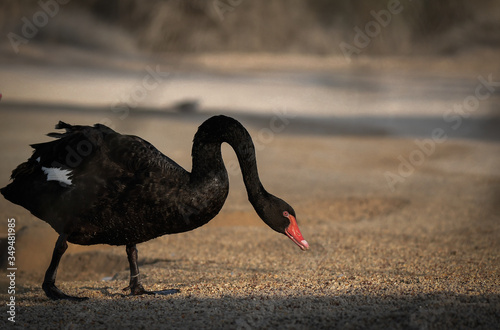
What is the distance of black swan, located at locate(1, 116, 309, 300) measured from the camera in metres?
4.92

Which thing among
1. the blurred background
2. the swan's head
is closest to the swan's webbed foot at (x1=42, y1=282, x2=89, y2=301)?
the swan's head

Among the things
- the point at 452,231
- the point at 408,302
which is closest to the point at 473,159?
the point at 452,231

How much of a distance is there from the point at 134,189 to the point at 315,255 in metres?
2.75

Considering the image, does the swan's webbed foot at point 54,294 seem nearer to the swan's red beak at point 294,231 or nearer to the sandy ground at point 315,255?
the sandy ground at point 315,255

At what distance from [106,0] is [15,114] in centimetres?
1811

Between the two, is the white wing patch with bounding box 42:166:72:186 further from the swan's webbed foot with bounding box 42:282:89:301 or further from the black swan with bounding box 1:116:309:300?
the swan's webbed foot with bounding box 42:282:89:301

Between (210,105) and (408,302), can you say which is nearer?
(408,302)

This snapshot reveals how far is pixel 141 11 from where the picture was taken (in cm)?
3400

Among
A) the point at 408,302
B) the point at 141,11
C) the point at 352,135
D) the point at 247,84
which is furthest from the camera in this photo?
the point at 141,11

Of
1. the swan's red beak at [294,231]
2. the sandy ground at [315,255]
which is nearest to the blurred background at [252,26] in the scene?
the sandy ground at [315,255]

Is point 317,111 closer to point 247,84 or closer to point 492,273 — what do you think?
point 247,84

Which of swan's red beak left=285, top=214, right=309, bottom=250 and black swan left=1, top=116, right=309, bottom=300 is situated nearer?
black swan left=1, top=116, right=309, bottom=300

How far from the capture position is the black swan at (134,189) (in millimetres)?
4922

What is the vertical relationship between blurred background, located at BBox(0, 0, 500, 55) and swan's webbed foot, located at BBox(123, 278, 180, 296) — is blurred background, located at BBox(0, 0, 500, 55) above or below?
above
